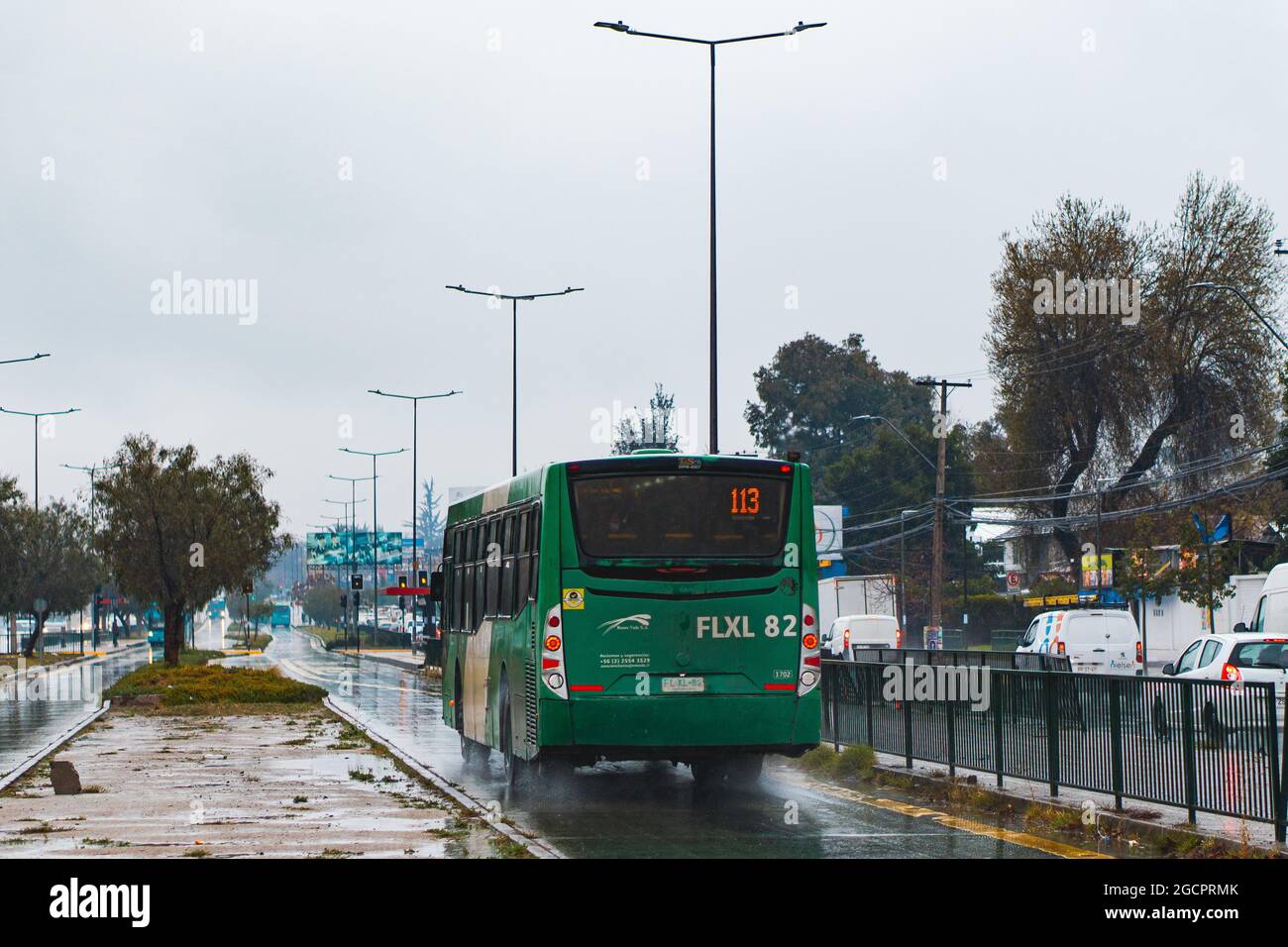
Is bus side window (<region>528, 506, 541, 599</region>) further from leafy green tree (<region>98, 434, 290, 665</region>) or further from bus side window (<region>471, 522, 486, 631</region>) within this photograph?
leafy green tree (<region>98, 434, 290, 665</region>)

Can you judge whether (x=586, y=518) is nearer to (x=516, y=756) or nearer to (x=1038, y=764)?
(x=516, y=756)

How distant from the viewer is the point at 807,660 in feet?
54.7

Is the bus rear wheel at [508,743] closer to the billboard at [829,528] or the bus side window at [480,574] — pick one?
the bus side window at [480,574]

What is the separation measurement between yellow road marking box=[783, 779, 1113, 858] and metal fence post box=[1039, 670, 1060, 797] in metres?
0.95

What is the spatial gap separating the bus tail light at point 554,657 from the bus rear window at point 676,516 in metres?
0.72

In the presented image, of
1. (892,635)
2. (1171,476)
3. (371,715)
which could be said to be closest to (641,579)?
(371,715)

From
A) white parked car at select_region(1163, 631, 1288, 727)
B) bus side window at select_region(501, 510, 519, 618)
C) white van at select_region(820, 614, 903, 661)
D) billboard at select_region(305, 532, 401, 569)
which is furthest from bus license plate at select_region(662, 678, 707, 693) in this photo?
billboard at select_region(305, 532, 401, 569)

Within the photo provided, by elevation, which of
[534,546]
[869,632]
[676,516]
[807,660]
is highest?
[676,516]

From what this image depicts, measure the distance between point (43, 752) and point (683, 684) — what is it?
413 inches

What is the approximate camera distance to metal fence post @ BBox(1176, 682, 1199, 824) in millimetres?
13314

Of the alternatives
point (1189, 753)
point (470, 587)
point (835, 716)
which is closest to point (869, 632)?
point (835, 716)

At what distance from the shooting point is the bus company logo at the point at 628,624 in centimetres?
1627

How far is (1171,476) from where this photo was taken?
70375 mm

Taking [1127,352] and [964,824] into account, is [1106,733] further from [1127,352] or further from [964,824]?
[1127,352]
